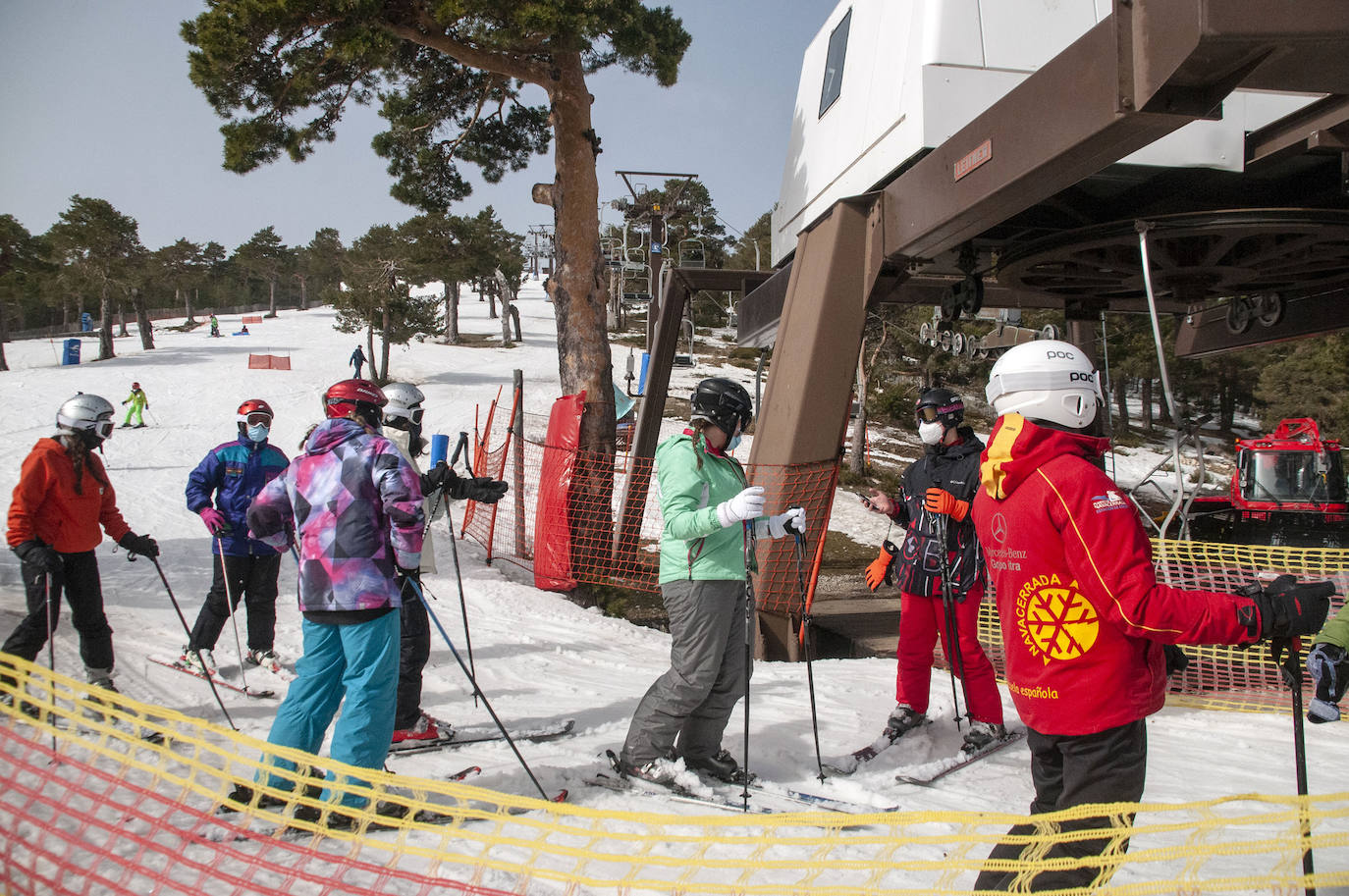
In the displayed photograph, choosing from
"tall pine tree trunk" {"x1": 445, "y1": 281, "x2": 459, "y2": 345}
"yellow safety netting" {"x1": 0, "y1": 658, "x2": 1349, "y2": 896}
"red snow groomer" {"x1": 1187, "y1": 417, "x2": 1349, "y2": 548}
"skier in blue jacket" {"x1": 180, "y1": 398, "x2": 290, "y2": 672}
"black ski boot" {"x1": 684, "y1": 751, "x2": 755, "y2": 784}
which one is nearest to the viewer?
"yellow safety netting" {"x1": 0, "y1": 658, "x2": 1349, "y2": 896}

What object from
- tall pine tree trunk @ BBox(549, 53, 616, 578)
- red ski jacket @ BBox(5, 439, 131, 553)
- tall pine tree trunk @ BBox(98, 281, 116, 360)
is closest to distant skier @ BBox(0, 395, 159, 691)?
red ski jacket @ BBox(5, 439, 131, 553)

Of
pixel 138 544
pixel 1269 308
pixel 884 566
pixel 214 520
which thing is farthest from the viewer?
pixel 1269 308

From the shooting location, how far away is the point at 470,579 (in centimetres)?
829

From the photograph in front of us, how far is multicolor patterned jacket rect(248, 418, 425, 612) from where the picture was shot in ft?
10.1

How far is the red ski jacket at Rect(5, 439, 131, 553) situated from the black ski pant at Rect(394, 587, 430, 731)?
178 cm

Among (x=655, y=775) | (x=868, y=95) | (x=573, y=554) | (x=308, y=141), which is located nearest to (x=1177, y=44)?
(x=868, y=95)

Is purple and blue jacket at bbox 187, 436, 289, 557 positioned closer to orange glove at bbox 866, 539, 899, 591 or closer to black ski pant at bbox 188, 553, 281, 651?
black ski pant at bbox 188, 553, 281, 651

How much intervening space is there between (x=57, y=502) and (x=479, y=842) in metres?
3.32

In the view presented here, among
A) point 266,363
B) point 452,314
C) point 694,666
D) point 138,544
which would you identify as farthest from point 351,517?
point 452,314

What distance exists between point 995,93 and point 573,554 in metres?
6.02

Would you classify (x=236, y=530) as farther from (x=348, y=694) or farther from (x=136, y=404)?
(x=136, y=404)

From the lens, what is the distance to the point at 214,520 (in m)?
5.00

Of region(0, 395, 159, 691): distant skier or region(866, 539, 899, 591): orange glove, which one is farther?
region(866, 539, 899, 591): orange glove

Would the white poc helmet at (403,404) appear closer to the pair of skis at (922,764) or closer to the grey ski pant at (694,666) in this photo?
the grey ski pant at (694,666)
